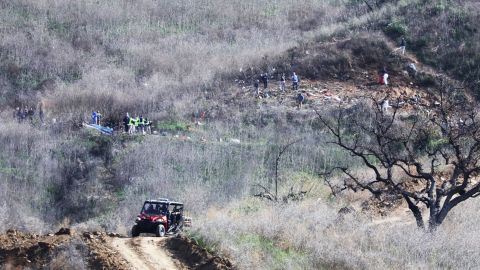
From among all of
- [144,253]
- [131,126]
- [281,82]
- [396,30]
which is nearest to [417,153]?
[281,82]

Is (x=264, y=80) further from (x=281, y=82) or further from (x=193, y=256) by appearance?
(x=193, y=256)

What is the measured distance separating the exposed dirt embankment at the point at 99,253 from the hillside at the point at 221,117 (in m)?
0.05

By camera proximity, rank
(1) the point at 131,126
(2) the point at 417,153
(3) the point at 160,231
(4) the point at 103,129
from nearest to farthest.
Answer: (3) the point at 160,231
(2) the point at 417,153
(1) the point at 131,126
(4) the point at 103,129

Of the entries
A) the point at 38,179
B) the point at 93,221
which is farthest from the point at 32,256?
the point at 38,179

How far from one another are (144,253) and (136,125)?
65.8 ft

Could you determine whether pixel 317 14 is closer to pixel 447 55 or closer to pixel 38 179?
pixel 447 55

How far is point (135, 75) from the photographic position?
1852 inches

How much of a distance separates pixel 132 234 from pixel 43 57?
1195 inches

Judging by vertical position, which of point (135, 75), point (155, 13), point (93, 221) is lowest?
point (93, 221)

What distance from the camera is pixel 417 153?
33.0m

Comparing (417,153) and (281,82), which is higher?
(281,82)

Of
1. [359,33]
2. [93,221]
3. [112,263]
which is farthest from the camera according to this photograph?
[359,33]

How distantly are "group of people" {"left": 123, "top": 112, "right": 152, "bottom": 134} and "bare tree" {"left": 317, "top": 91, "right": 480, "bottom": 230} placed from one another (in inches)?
302

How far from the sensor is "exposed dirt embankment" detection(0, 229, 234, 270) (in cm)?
1667
